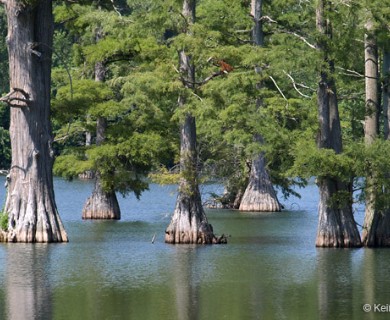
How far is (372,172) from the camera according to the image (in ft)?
102

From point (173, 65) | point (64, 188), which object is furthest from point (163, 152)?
point (64, 188)

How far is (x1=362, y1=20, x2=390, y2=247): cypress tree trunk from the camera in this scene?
3116cm

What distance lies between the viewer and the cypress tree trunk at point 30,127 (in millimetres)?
32281

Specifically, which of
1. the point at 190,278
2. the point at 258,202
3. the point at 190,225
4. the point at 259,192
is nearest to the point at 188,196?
the point at 190,225

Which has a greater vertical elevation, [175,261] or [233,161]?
[233,161]

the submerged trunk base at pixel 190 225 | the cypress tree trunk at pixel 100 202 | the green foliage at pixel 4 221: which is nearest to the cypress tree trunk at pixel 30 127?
the green foliage at pixel 4 221

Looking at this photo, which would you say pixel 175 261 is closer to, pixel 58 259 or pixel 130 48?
pixel 58 259

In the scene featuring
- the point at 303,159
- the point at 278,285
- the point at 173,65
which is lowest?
the point at 278,285

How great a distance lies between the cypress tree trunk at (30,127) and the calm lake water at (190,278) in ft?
2.22

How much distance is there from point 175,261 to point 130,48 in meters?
11.9

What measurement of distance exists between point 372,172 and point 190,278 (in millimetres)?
6256

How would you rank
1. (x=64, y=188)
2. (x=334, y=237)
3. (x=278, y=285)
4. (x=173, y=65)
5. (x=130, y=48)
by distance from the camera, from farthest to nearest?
(x=64, y=188), (x=130, y=48), (x=173, y=65), (x=334, y=237), (x=278, y=285)

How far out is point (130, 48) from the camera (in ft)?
132
